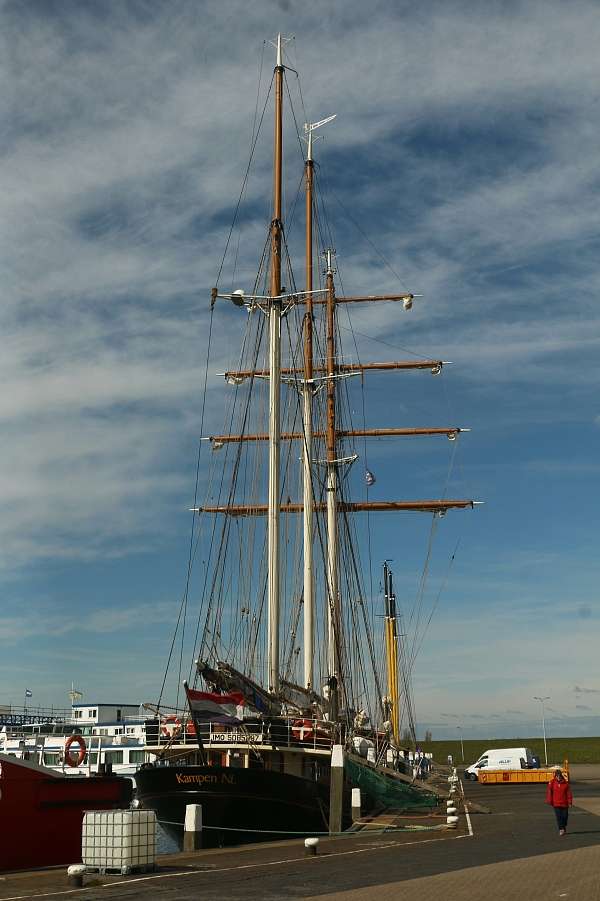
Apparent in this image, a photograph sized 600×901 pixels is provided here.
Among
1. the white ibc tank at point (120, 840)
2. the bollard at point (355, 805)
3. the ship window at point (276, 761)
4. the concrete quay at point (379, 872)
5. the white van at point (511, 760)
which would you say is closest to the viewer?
the concrete quay at point (379, 872)

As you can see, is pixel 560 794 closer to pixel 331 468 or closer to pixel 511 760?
pixel 331 468

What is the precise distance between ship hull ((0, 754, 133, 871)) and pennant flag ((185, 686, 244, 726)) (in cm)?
358

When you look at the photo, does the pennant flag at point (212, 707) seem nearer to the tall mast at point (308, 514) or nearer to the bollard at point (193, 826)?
the bollard at point (193, 826)

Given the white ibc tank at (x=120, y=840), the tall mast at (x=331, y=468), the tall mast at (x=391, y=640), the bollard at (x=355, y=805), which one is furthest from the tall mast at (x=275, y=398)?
the tall mast at (x=391, y=640)

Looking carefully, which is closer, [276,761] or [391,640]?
[276,761]

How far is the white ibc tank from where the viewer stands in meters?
19.0

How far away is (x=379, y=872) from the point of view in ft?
61.4

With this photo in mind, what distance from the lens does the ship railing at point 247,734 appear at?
29.4 meters

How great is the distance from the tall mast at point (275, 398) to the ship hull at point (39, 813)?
8031 millimetres

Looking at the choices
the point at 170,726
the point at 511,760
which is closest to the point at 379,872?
the point at 170,726

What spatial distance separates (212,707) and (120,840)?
9.45 meters

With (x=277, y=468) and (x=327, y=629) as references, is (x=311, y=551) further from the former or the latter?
(x=277, y=468)

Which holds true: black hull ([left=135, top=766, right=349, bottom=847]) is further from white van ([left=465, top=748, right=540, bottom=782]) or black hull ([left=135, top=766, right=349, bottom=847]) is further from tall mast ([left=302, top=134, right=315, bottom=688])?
white van ([left=465, top=748, right=540, bottom=782])

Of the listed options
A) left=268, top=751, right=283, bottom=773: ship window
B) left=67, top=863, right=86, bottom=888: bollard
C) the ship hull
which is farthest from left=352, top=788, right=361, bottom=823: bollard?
left=67, top=863, right=86, bottom=888: bollard
